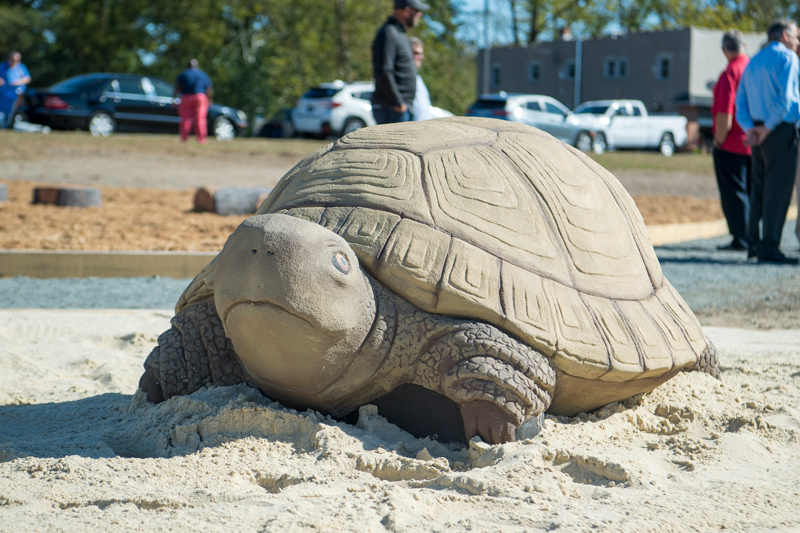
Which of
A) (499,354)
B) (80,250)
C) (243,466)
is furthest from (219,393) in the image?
(80,250)

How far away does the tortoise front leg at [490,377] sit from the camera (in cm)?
257

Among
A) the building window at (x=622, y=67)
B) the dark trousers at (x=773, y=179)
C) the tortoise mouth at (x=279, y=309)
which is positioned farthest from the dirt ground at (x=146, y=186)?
the building window at (x=622, y=67)

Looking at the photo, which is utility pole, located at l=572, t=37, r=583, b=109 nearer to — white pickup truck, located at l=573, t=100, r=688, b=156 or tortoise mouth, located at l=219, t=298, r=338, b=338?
white pickup truck, located at l=573, t=100, r=688, b=156

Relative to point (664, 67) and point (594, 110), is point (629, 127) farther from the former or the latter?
point (664, 67)

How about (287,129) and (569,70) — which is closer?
(287,129)

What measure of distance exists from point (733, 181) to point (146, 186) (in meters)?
8.47

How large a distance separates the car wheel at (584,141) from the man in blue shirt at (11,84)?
15538 millimetres

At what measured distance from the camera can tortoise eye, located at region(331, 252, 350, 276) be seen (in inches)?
97.4

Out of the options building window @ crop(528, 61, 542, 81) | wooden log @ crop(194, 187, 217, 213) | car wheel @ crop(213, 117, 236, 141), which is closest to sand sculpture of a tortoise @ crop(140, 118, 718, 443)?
wooden log @ crop(194, 187, 217, 213)

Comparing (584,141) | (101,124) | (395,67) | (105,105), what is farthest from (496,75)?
(395,67)

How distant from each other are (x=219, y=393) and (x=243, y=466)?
0.47 m

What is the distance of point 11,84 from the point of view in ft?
60.2

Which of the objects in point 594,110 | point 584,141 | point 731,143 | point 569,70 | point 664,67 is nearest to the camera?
point 731,143

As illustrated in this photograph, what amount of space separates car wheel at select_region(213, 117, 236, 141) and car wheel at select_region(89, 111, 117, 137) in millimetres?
2921
